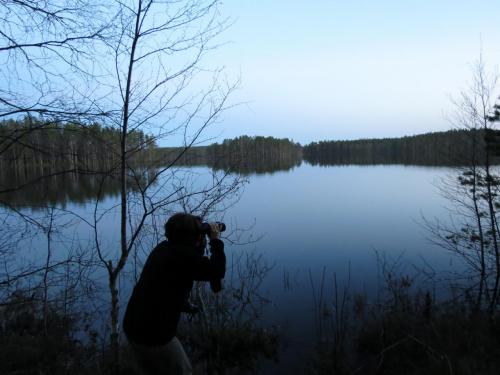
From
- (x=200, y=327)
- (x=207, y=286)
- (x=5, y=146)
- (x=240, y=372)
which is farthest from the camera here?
(x=207, y=286)

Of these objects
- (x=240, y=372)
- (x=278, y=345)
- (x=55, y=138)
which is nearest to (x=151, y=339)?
(x=55, y=138)

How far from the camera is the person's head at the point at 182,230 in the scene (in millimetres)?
2533

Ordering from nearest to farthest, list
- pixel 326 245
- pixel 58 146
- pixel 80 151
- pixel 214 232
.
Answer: pixel 214 232 → pixel 58 146 → pixel 80 151 → pixel 326 245

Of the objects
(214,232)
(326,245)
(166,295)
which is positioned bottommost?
(326,245)

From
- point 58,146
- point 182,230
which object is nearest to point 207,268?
point 182,230

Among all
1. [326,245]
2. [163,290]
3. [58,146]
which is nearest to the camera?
[163,290]

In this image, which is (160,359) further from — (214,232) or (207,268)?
(214,232)

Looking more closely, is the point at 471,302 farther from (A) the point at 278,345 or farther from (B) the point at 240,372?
(B) the point at 240,372

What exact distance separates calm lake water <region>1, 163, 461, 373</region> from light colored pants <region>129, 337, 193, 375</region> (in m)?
3.88

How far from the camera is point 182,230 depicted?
2.53m

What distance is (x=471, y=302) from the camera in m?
7.38

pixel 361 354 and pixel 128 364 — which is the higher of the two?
pixel 128 364

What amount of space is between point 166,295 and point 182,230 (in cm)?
44

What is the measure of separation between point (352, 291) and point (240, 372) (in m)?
4.34
